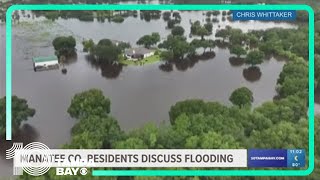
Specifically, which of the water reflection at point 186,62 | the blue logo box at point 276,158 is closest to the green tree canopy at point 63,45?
the water reflection at point 186,62

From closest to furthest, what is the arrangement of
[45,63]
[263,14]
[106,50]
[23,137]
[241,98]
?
1. [263,14]
2. [23,137]
3. [241,98]
4. [45,63]
5. [106,50]

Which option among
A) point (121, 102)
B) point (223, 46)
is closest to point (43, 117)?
point (121, 102)

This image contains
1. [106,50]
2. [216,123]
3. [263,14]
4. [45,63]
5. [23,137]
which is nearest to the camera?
[263,14]

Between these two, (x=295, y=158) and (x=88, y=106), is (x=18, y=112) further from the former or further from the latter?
(x=295, y=158)

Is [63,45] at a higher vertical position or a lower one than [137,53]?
higher

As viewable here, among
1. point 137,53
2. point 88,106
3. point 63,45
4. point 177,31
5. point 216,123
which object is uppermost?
point 177,31

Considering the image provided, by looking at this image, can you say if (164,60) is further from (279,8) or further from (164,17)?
(279,8)

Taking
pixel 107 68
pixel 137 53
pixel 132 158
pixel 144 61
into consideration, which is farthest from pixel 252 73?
pixel 132 158
